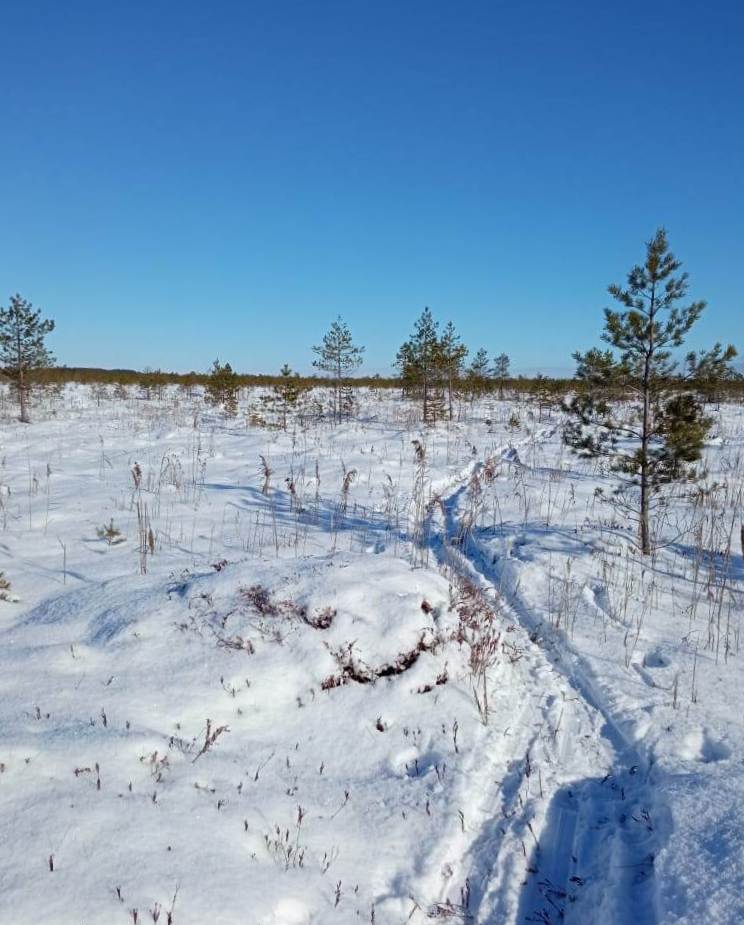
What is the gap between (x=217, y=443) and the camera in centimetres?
1480

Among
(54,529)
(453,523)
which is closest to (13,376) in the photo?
(54,529)

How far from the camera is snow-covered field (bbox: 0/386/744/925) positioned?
2.17 m

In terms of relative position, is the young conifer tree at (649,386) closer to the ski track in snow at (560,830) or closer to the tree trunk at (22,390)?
the ski track in snow at (560,830)

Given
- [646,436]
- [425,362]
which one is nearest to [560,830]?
[646,436]

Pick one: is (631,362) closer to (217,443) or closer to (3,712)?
(3,712)

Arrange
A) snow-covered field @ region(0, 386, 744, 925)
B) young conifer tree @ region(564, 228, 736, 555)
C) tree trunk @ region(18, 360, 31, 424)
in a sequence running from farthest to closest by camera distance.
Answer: tree trunk @ region(18, 360, 31, 424) < young conifer tree @ region(564, 228, 736, 555) < snow-covered field @ region(0, 386, 744, 925)

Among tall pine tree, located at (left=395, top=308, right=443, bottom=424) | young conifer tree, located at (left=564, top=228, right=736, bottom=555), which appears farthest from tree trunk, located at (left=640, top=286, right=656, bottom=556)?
tall pine tree, located at (left=395, top=308, right=443, bottom=424)

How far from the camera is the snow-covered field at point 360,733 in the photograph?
7.11 ft

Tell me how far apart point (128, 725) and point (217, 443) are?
40.7ft

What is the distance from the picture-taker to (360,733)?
127 inches

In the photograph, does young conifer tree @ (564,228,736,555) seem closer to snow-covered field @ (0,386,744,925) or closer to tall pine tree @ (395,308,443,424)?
snow-covered field @ (0,386,744,925)

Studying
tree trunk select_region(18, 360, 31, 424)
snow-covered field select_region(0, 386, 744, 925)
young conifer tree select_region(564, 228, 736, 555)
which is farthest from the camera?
tree trunk select_region(18, 360, 31, 424)

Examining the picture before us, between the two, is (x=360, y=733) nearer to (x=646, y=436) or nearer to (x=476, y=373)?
(x=646, y=436)

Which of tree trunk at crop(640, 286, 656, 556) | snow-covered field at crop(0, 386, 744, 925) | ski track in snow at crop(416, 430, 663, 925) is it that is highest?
tree trunk at crop(640, 286, 656, 556)
